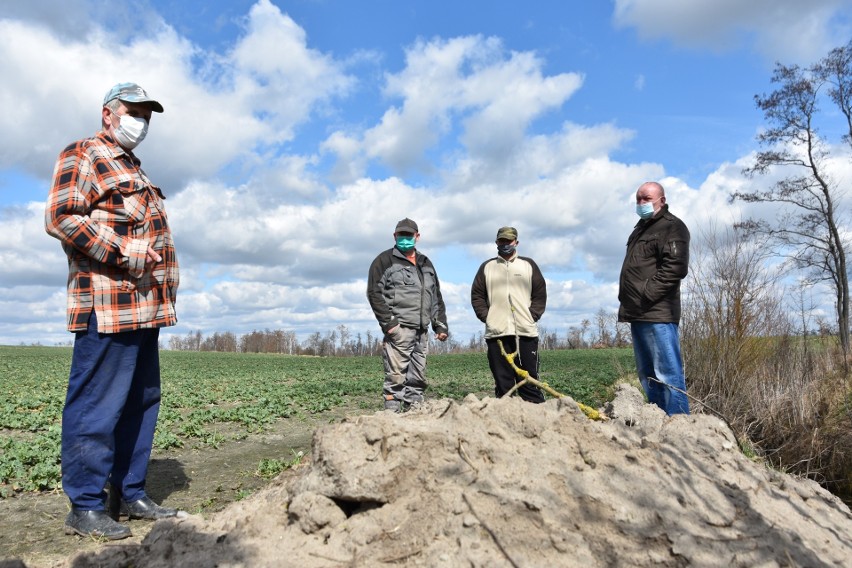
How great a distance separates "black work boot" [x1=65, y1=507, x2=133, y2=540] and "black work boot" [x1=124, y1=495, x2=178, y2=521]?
13.6 inches

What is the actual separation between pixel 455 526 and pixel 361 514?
20.4 inches

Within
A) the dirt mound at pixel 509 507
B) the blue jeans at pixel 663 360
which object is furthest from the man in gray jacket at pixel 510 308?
the dirt mound at pixel 509 507

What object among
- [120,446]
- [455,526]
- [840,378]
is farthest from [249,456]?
[840,378]

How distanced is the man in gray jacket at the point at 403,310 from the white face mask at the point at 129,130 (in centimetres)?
327

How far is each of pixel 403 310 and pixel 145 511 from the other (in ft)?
11.5

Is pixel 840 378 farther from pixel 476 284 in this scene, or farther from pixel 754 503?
pixel 754 503

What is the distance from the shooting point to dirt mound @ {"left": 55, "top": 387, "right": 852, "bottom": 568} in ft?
8.77

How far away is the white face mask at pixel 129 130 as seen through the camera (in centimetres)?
420

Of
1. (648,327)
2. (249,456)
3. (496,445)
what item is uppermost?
(648,327)

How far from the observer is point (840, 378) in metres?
9.22

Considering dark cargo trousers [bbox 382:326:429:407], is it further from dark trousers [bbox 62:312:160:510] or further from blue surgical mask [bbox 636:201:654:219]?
dark trousers [bbox 62:312:160:510]

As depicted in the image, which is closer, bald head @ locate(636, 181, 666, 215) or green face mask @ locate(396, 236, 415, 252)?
bald head @ locate(636, 181, 666, 215)

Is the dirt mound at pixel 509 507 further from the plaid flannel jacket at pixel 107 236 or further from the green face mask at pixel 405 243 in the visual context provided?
the green face mask at pixel 405 243

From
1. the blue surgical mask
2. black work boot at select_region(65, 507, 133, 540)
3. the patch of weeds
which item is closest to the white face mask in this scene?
black work boot at select_region(65, 507, 133, 540)
